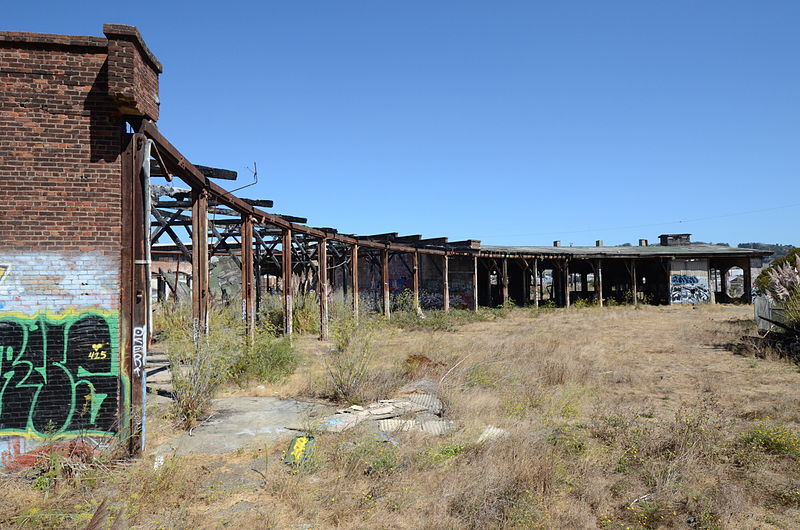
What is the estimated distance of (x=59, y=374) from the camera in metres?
5.61

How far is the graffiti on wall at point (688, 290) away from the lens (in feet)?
96.6

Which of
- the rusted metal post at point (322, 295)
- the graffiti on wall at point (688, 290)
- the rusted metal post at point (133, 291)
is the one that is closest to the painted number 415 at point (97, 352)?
the rusted metal post at point (133, 291)

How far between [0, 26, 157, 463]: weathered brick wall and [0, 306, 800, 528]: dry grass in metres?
0.96

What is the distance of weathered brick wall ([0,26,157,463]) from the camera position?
5574 mm

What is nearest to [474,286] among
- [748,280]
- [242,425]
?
[748,280]

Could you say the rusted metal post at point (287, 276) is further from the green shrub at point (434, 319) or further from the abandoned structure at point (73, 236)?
the abandoned structure at point (73, 236)

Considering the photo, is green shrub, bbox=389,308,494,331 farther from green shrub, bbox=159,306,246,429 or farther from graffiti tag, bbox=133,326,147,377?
graffiti tag, bbox=133,326,147,377

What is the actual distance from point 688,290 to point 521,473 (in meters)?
29.1

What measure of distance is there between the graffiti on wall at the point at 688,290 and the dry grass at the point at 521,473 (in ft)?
73.4

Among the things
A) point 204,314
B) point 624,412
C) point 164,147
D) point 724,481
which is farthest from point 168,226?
point 724,481

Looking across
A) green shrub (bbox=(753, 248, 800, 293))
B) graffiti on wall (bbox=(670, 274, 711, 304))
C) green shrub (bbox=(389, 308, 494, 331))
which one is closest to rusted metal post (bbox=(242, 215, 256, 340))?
green shrub (bbox=(389, 308, 494, 331))

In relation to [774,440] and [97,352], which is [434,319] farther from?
[97,352]

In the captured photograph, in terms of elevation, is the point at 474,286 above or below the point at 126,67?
below

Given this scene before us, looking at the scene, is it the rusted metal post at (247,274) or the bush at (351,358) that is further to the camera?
the rusted metal post at (247,274)
